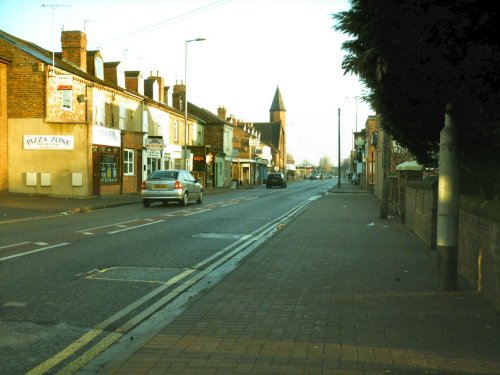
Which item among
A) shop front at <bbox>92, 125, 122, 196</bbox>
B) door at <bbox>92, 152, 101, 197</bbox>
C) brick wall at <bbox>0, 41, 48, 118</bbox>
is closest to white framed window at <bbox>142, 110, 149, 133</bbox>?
shop front at <bbox>92, 125, 122, 196</bbox>

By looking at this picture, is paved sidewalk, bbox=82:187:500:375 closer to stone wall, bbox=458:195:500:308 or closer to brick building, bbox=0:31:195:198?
stone wall, bbox=458:195:500:308

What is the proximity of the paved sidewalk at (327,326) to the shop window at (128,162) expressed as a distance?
27102 millimetres

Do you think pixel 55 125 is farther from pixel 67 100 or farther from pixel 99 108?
pixel 99 108

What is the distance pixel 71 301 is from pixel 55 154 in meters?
23.9

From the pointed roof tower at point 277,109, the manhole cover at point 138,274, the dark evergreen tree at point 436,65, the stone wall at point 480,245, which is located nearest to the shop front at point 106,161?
the manhole cover at point 138,274

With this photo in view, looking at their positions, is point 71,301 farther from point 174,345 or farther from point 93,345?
point 174,345

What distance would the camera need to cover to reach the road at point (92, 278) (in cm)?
505

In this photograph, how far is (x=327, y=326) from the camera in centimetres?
544

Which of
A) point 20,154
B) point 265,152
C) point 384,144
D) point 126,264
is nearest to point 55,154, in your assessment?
point 20,154

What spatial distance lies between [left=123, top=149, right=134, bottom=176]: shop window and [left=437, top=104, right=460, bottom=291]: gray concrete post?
29.8 metres

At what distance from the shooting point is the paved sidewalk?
14.3 ft

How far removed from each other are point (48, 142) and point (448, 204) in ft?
84.2

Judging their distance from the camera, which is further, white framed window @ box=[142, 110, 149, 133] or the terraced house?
white framed window @ box=[142, 110, 149, 133]

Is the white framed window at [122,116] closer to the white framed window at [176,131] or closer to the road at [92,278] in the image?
the white framed window at [176,131]
